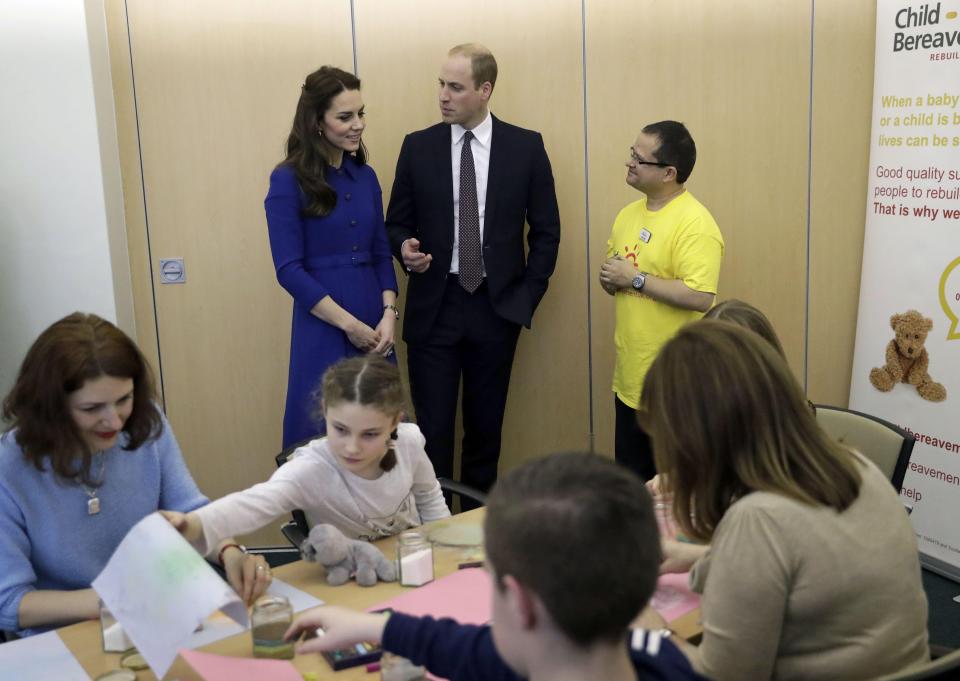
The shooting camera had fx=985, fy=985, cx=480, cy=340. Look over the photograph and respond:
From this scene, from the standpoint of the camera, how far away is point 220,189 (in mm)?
4184

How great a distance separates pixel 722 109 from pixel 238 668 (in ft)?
11.4

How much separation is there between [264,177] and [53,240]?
879mm

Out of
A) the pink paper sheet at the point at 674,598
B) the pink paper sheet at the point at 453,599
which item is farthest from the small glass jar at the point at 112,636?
the pink paper sheet at the point at 674,598

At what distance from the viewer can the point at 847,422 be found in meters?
2.95

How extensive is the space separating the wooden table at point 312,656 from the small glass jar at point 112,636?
0.04 feet

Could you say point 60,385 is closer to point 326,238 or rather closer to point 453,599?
point 453,599

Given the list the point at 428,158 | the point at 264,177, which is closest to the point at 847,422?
the point at 428,158

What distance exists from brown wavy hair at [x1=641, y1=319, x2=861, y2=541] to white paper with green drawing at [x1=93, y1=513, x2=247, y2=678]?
2.71 ft

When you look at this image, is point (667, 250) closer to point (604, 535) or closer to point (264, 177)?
point (264, 177)

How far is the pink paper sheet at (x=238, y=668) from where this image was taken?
5.76 feet

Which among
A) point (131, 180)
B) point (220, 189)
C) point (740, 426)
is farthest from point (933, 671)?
point (131, 180)

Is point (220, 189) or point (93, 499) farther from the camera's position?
point (220, 189)

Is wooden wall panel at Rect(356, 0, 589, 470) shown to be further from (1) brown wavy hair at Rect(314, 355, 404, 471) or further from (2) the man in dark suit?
(1) brown wavy hair at Rect(314, 355, 404, 471)

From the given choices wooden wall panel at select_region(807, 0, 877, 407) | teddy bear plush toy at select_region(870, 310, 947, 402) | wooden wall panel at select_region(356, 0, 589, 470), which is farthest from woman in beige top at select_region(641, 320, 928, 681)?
wooden wall panel at select_region(807, 0, 877, 407)
